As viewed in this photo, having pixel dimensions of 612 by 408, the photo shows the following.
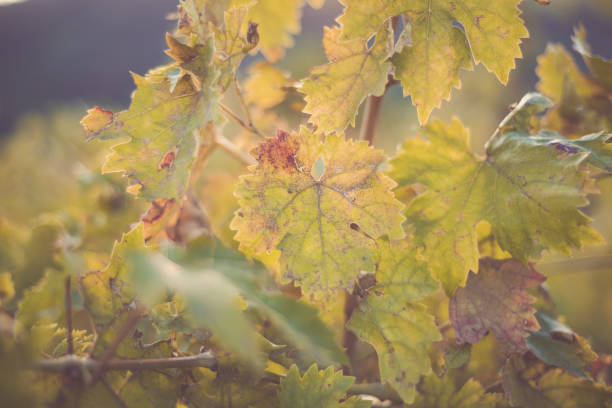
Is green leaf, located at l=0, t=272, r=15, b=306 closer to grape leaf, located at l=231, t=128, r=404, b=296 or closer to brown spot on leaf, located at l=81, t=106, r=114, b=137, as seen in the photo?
brown spot on leaf, located at l=81, t=106, r=114, b=137

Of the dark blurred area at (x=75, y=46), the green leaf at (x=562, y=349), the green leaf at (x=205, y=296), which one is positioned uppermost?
the dark blurred area at (x=75, y=46)

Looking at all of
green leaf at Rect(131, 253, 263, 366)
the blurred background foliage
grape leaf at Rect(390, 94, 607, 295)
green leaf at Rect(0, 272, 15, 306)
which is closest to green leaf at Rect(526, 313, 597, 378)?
grape leaf at Rect(390, 94, 607, 295)

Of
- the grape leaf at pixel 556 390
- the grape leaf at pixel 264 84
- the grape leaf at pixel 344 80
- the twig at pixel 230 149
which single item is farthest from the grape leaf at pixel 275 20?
the grape leaf at pixel 556 390

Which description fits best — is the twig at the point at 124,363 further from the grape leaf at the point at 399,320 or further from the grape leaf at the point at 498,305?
the grape leaf at the point at 498,305

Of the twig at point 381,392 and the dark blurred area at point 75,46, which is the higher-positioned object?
the dark blurred area at point 75,46

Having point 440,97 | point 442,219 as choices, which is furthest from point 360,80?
point 442,219

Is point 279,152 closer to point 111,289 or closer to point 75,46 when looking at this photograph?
point 111,289

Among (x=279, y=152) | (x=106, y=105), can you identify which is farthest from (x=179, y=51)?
(x=106, y=105)
